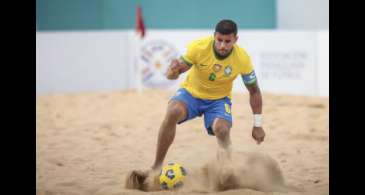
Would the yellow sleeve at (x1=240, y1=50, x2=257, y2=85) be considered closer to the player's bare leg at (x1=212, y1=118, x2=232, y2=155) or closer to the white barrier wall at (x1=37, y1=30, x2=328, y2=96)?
the player's bare leg at (x1=212, y1=118, x2=232, y2=155)

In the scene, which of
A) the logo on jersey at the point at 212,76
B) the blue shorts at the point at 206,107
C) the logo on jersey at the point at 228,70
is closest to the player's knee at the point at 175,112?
the blue shorts at the point at 206,107

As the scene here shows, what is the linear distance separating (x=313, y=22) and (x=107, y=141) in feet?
31.1

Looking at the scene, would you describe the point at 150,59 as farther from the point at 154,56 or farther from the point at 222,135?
the point at 222,135

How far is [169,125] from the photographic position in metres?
5.89

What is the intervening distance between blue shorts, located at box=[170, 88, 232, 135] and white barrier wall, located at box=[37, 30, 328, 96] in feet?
26.5

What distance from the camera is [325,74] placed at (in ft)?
45.1

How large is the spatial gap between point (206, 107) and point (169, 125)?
44cm

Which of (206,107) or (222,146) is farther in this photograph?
(206,107)

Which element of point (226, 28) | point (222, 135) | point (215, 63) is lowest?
point (222, 135)

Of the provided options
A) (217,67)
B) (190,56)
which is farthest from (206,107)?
(190,56)

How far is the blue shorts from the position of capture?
6.02 metres

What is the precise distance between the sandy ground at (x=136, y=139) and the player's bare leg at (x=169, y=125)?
51 centimetres

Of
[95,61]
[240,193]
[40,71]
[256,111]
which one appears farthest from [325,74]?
[240,193]
